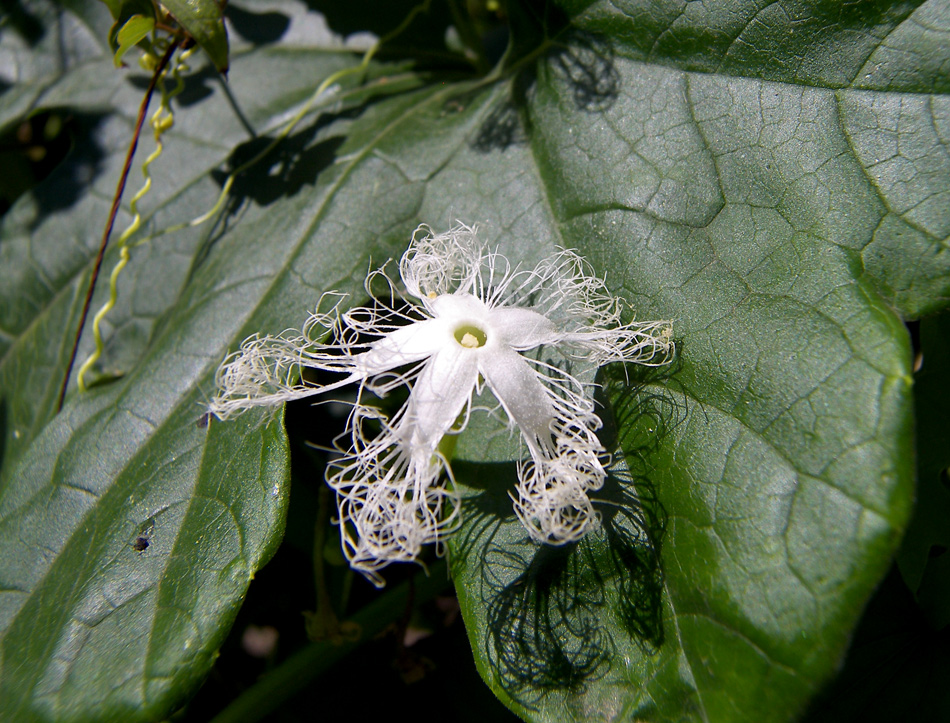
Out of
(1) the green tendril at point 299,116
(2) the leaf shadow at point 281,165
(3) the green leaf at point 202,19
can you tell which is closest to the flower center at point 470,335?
(2) the leaf shadow at point 281,165

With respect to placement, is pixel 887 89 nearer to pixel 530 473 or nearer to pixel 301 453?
pixel 530 473

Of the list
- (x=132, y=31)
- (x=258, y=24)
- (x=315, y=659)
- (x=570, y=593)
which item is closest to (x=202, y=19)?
(x=132, y=31)

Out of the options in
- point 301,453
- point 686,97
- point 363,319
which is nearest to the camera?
point 686,97

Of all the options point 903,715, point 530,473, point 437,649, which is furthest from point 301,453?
point 903,715

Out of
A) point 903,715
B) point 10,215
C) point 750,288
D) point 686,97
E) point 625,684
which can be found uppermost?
point 10,215

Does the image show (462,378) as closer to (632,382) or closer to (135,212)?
(632,382)
